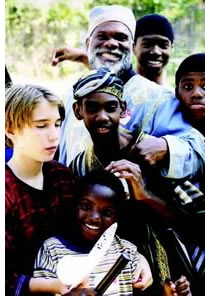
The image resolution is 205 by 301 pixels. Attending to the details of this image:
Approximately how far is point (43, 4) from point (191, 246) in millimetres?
1147

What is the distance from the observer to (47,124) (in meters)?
2.41

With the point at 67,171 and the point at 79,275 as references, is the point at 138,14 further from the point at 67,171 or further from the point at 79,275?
the point at 79,275

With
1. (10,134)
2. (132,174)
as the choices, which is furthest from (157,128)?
(10,134)

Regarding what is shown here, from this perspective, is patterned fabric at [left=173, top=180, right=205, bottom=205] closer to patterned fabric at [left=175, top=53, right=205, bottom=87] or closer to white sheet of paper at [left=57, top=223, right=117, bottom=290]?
white sheet of paper at [left=57, top=223, right=117, bottom=290]

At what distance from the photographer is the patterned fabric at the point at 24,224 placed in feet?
7.86

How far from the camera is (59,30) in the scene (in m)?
2.56

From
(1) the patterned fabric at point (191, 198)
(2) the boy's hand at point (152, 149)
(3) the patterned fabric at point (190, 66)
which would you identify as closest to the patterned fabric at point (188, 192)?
(1) the patterned fabric at point (191, 198)

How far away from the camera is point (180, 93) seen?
2.44 meters

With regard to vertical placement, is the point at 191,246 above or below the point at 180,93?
below

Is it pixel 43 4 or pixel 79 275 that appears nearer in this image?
pixel 79 275

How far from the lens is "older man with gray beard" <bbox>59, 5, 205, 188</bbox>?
2.43 m

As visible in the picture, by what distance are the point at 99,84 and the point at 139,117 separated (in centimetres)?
21
